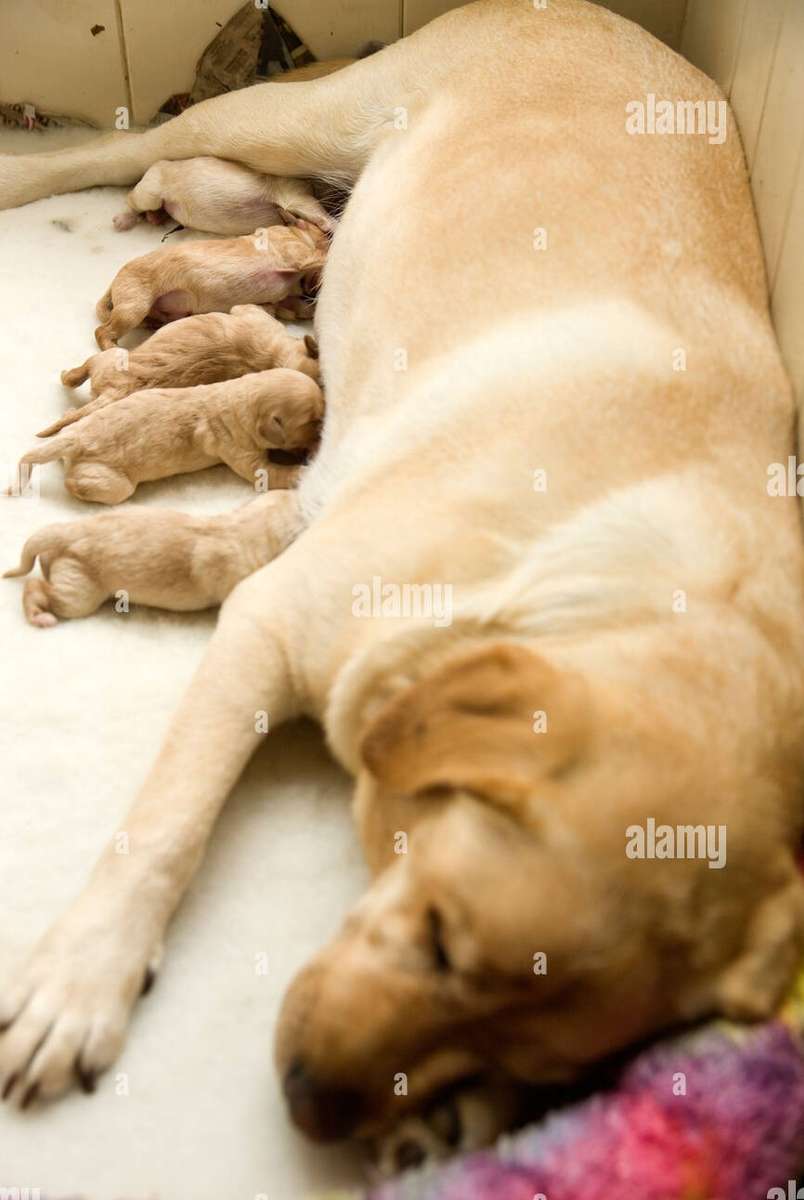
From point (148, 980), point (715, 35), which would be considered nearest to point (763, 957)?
Answer: point (148, 980)

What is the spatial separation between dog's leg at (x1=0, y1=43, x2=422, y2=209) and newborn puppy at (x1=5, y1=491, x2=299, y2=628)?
3.55ft

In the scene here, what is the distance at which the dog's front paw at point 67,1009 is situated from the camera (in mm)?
1337

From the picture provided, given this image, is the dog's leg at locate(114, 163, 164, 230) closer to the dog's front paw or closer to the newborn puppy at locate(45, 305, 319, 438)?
the newborn puppy at locate(45, 305, 319, 438)

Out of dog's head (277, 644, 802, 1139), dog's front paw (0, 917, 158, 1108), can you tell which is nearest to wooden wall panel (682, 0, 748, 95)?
dog's head (277, 644, 802, 1139)

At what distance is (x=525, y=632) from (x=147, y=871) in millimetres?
564

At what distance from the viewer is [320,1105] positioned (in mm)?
1181

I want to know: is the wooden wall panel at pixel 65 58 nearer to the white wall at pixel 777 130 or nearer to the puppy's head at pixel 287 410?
the puppy's head at pixel 287 410

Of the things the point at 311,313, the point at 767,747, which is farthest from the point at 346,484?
the point at 311,313

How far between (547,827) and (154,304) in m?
1.76

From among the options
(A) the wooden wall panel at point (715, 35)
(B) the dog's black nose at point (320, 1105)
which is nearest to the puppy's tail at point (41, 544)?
(B) the dog's black nose at point (320, 1105)

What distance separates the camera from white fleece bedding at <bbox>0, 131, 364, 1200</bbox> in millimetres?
1306

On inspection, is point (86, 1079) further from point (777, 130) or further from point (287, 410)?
point (777, 130)

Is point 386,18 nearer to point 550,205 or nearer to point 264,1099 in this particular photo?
point 550,205

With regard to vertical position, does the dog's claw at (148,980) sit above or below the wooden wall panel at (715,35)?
below
